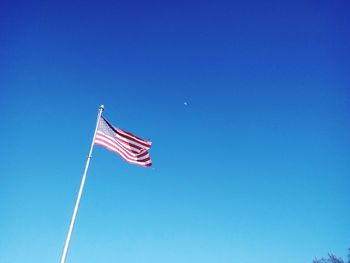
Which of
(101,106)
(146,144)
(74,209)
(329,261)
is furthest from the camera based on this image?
(329,261)

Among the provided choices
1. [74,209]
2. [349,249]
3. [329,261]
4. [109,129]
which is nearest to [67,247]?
[74,209]

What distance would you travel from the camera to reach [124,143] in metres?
12.9

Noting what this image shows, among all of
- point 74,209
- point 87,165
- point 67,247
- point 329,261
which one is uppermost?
point 329,261

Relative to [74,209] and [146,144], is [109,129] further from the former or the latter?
[74,209]

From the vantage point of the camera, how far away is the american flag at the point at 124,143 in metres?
12.3

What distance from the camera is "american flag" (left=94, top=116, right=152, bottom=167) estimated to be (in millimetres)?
12252

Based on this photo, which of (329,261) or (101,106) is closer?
(101,106)

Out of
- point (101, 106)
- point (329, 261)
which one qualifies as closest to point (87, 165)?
point (101, 106)

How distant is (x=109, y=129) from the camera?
41.5 ft

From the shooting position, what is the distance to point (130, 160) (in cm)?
1268

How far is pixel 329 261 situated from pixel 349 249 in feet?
31.5

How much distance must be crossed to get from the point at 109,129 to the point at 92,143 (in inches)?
47.3

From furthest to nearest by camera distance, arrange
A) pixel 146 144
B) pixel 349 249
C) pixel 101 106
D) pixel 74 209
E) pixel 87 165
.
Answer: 1. pixel 349 249
2. pixel 146 144
3. pixel 101 106
4. pixel 87 165
5. pixel 74 209

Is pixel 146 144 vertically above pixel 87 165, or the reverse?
pixel 146 144
